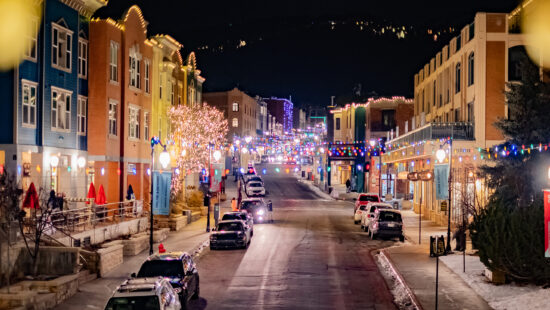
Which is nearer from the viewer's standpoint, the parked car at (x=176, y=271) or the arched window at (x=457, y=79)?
the parked car at (x=176, y=271)

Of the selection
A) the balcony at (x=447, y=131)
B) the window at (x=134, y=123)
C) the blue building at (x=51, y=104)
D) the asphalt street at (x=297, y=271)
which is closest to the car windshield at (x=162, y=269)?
the asphalt street at (x=297, y=271)

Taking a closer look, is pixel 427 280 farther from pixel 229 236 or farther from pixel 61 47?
pixel 61 47

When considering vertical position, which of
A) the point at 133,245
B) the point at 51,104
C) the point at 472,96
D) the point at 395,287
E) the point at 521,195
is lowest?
the point at 395,287

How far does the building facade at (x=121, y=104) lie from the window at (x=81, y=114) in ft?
1.56

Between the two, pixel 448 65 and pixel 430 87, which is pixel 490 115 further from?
pixel 430 87

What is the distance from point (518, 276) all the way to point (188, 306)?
32.6 feet

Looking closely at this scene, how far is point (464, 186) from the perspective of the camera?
121ft

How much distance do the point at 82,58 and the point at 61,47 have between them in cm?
301

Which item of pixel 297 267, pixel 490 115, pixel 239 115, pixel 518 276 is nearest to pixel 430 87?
pixel 490 115

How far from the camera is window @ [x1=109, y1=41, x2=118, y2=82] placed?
38125 mm

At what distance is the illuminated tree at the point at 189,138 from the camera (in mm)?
51594

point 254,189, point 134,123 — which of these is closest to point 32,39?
point 134,123

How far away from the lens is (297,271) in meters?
25.0

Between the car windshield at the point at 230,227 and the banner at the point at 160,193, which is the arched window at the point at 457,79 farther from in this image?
the banner at the point at 160,193
